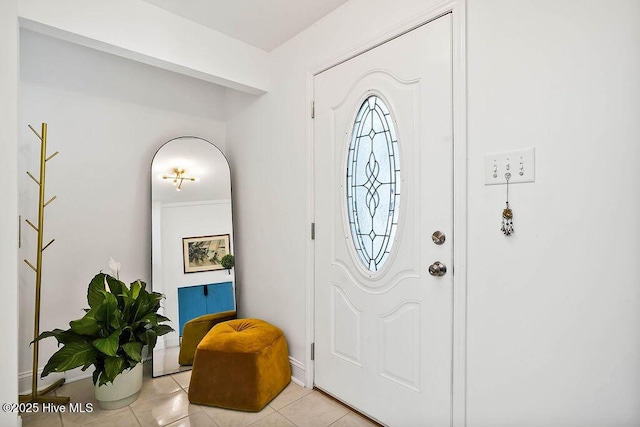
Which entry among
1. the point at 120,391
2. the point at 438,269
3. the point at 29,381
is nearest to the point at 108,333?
the point at 120,391

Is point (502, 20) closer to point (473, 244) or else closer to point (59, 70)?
point (473, 244)

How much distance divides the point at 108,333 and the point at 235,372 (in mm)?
733

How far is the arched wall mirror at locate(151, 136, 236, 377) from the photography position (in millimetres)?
2496

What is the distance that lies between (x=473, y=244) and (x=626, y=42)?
83 centimetres

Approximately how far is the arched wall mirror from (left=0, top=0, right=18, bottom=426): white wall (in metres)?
0.95

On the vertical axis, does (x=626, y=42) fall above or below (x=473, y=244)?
above

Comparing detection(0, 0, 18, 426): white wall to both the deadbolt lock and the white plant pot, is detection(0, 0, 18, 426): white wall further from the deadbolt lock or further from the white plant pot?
the deadbolt lock

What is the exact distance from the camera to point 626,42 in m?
1.08

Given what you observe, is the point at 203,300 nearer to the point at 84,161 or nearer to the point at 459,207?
the point at 84,161

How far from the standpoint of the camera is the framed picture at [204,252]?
8.46ft

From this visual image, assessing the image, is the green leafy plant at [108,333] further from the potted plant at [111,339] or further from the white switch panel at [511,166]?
the white switch panel at [511,166]

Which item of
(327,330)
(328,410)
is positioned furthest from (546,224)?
(328,410)

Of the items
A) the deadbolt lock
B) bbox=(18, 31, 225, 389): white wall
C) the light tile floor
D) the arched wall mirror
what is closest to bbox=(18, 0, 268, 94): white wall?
bbox=(18, 31, 225, 389): white wall

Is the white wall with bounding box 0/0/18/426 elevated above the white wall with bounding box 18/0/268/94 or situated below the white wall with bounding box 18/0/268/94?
below
